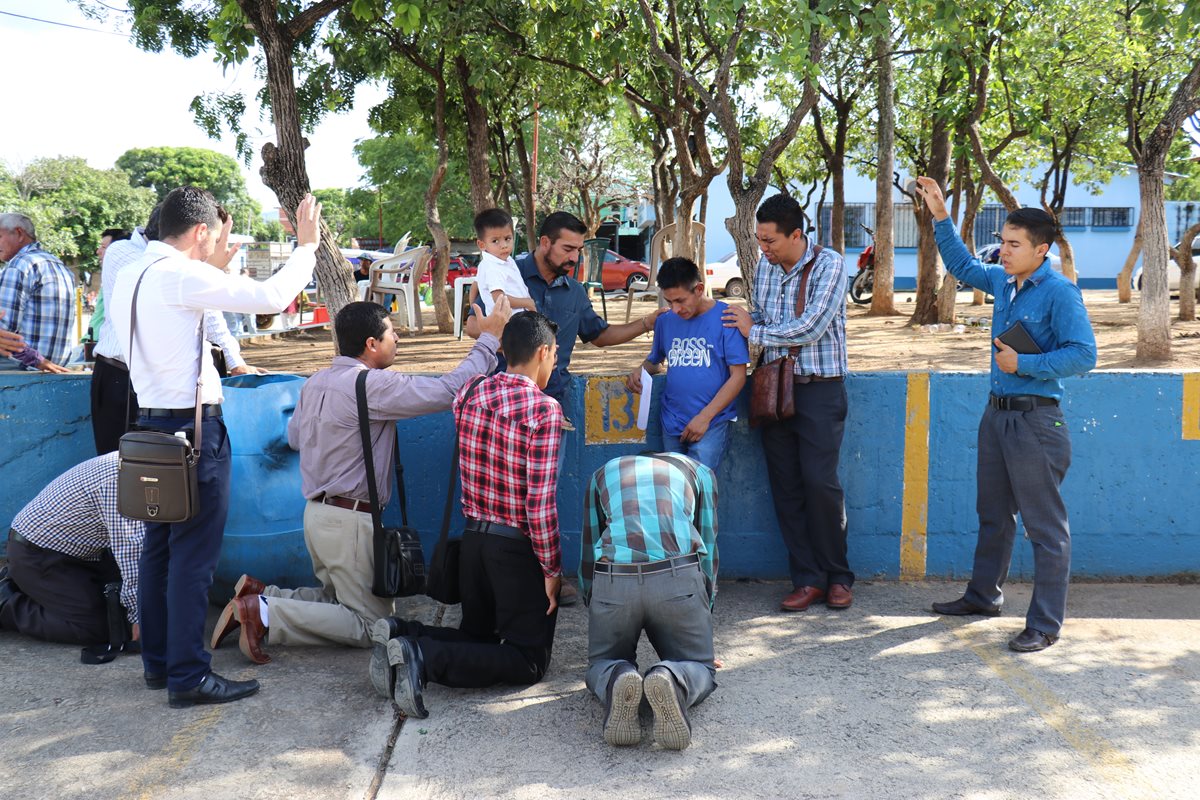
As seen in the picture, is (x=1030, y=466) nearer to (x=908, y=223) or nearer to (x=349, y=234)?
(x=908, y=223)

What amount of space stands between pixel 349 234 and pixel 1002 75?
63999 millimetres

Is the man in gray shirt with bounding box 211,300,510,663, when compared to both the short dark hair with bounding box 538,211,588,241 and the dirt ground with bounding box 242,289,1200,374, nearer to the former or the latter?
the short dark hair with bounding box 538,211,588,241

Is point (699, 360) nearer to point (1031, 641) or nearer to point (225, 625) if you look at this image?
point (1031, 641)

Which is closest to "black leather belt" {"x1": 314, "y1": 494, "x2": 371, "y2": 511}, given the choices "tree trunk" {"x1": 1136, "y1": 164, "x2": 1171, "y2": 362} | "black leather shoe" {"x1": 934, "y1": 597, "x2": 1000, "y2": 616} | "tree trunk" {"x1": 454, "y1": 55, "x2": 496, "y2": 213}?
"black leather shoe" {"x1": 934, "y1": 597, "x2": 1000, "y2": 616}

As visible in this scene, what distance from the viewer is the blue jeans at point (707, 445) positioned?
4820 millimetres

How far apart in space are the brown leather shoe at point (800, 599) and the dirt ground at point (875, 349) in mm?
4913

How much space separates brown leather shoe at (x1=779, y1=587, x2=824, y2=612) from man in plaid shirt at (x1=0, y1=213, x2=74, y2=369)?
172 inches

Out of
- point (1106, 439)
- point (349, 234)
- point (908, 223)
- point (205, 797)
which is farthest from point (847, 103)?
point (349, 234)

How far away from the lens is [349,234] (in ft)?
237

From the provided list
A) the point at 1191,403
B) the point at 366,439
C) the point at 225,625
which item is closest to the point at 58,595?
the point at 225,625

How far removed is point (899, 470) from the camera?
5.39m

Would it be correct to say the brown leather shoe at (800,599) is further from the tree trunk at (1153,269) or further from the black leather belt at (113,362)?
the tree trunk at (1153,269)

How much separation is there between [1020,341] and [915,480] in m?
1.23

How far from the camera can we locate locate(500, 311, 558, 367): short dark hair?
397 cm
